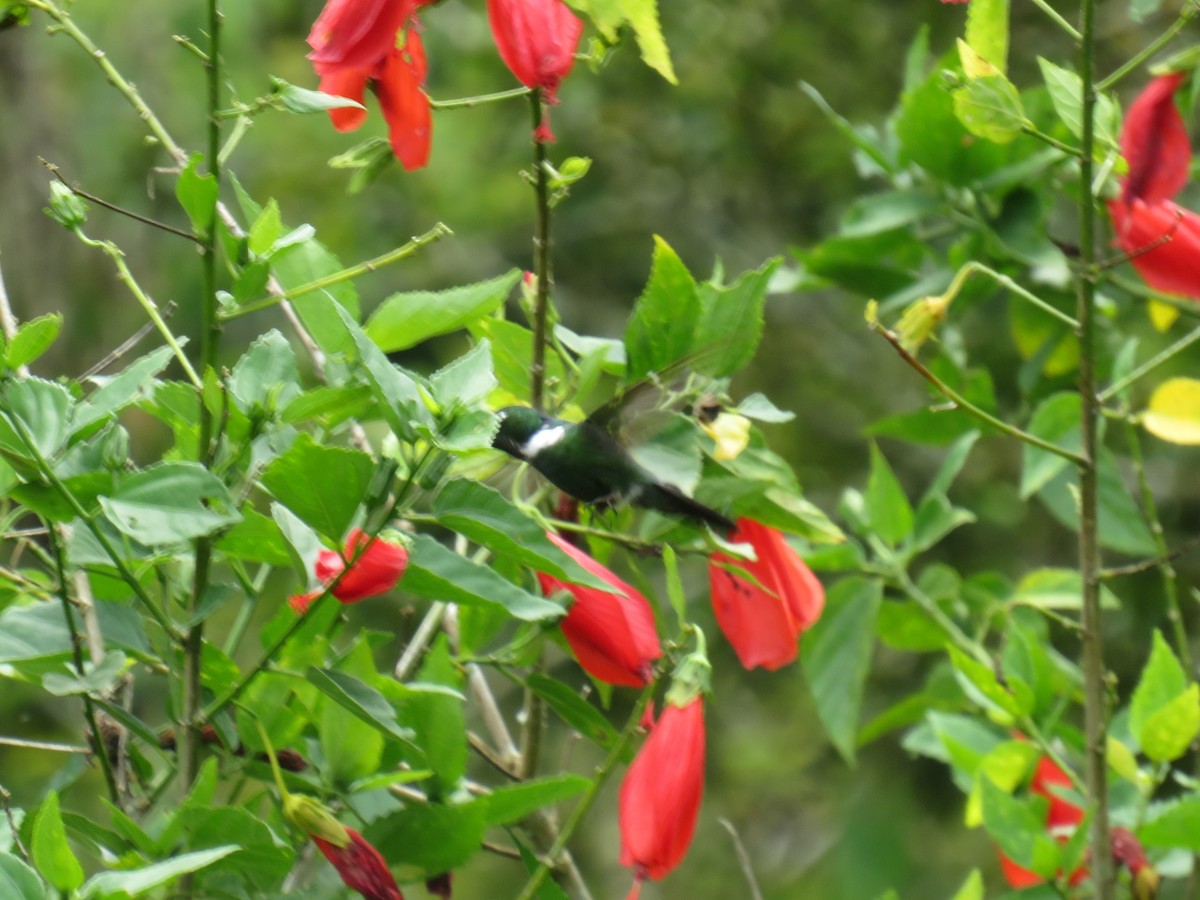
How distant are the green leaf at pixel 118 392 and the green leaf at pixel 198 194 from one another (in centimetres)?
6

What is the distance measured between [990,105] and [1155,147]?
7.6 inches

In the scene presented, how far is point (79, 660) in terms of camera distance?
69 centimetres

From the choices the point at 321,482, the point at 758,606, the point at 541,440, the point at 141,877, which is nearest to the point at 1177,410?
the point at 758,606

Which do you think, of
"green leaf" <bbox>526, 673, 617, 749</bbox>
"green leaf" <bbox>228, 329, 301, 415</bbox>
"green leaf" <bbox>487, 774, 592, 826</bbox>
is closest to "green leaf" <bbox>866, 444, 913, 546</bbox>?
"green leaf" <bbox>526, 673, 617, 749</bbox>

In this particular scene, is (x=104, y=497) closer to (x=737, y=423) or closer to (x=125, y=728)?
(x=125, y=728)

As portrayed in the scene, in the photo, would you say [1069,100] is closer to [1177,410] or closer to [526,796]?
[1177,410]

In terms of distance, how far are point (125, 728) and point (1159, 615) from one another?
1730mm

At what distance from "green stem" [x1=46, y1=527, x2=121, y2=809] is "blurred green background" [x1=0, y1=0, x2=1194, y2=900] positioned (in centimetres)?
158

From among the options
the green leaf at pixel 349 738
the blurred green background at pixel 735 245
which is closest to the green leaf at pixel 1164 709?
the green leaf at pixel 349 738

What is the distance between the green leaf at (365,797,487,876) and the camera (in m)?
0.76

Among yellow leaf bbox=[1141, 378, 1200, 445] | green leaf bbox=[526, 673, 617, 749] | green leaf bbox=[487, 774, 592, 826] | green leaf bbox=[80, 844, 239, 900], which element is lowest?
green leaf bbox=[526, 673, 617, 749]

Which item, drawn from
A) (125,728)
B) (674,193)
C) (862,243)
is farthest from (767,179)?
(125,728)

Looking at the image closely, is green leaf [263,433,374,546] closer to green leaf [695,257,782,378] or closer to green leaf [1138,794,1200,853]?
green leaf [695,257,782,378]

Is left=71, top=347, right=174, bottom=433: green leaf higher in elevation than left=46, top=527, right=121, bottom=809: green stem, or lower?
higher
